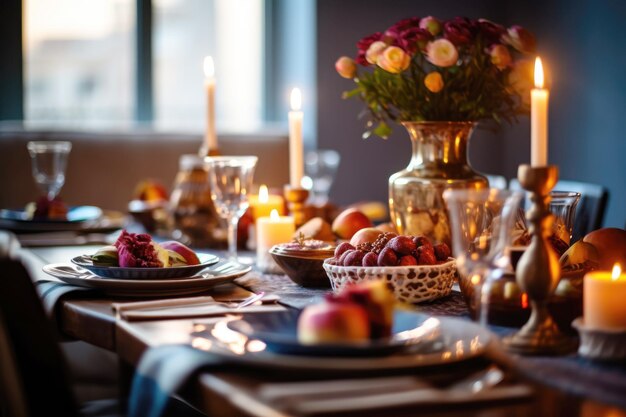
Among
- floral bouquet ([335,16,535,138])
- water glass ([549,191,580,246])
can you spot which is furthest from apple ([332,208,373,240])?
water glass ([549,191,580,246])

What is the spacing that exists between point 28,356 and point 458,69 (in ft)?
3.27

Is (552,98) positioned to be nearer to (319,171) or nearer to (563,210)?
(319,171)

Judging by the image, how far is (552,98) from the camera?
472 centimetres

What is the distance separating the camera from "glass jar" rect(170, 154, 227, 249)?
94.9 inches

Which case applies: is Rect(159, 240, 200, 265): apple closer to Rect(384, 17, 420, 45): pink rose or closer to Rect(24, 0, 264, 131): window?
Rect(384, 17, 420, 45): pink rose

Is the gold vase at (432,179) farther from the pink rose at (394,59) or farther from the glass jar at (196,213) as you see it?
the glass jar at (196,213)

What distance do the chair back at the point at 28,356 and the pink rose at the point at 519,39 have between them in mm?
1028

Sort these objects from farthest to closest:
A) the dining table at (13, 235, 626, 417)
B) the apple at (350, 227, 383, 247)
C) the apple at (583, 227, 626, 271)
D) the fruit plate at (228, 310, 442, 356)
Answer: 1. the apple at (350, 227, 383, 247)
2. the apple at (583, 227, 626, 271)
3. the fruit plate at (228, 310, 442, 356)
4. the dining table at (13, 235, 626, 417)

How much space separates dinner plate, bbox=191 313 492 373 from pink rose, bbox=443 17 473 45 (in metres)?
0.75

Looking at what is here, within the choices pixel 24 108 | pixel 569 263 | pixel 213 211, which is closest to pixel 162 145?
pixel 24 108

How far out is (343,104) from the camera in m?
4.82

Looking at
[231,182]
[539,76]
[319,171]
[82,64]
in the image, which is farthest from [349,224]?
[82,64]

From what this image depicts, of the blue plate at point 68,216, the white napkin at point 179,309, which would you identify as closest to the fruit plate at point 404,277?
the white napkin at point 179,309

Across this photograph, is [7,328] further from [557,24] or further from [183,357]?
[557,24]
